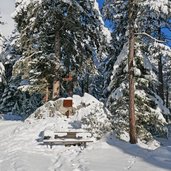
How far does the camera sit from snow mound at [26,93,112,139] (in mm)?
18516

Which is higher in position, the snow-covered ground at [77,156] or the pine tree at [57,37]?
the pine tree at [57,37]

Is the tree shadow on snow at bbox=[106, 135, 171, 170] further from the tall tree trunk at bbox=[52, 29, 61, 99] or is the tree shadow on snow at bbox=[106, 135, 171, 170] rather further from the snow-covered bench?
the tall tree trunk at bbox=[52, 29, 61, 99]

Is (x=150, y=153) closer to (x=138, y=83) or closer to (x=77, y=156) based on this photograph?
(x=77, y=156)

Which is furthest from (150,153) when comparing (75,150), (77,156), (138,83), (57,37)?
(57,37)

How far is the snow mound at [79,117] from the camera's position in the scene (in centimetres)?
1852

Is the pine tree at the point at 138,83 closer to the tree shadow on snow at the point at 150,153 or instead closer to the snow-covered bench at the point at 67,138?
the tree shadow on snow at the point at 150,153

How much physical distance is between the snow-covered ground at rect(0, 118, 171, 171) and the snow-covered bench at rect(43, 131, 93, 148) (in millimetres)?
252

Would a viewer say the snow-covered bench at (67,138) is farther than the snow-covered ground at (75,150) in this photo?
Yes

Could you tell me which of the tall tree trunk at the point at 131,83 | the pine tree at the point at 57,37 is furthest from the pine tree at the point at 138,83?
the pine tree at the point at 57,37

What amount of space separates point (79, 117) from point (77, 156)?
6.89 meters

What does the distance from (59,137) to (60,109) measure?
6316 mm

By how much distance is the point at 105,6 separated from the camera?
20406 millimetres

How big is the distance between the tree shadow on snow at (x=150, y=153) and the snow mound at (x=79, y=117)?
78 cm

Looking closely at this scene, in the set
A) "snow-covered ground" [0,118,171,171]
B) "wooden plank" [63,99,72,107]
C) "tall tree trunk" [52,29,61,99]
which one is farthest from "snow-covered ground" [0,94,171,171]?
"tall tree trunk" [52,29,61,99]
